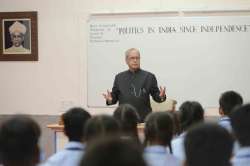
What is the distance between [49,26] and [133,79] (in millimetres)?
2012

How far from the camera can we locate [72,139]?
238 centimetres

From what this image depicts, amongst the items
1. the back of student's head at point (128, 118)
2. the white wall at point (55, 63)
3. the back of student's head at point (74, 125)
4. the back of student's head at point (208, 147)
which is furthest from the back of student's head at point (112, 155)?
the white wall at point (55, 63)

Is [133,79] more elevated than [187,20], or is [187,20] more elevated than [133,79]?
[187,20]

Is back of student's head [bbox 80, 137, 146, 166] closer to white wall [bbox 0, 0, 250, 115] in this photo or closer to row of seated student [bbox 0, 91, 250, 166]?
row of seated student [bbox 0, 91, 250, 166]

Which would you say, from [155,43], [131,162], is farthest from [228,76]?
[131,162]

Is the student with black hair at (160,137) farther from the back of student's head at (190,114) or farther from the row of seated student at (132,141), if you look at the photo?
the back of student's head at (190,114)

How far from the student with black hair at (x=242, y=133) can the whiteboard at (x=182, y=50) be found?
3.70 metres

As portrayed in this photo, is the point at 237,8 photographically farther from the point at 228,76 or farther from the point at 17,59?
the point at 17,59

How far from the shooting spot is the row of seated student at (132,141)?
90 centimetres

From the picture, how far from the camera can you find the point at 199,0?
231 inches

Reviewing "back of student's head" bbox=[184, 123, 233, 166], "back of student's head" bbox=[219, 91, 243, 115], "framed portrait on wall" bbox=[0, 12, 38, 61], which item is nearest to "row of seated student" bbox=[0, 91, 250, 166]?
"back of student's head" bbox=[184, 123, 233, 166]

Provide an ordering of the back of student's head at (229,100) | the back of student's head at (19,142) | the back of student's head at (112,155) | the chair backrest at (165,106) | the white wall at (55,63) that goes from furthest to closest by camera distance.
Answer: the white wall at (55,63)
the chair backrest at (165,106)
the back of student's head at (229,100)
the back of student's head at (19,142)
the back of student's head at (112,155)

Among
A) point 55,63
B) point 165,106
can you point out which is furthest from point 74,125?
point 55,63

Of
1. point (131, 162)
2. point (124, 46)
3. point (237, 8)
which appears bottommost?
point (131, 162)
